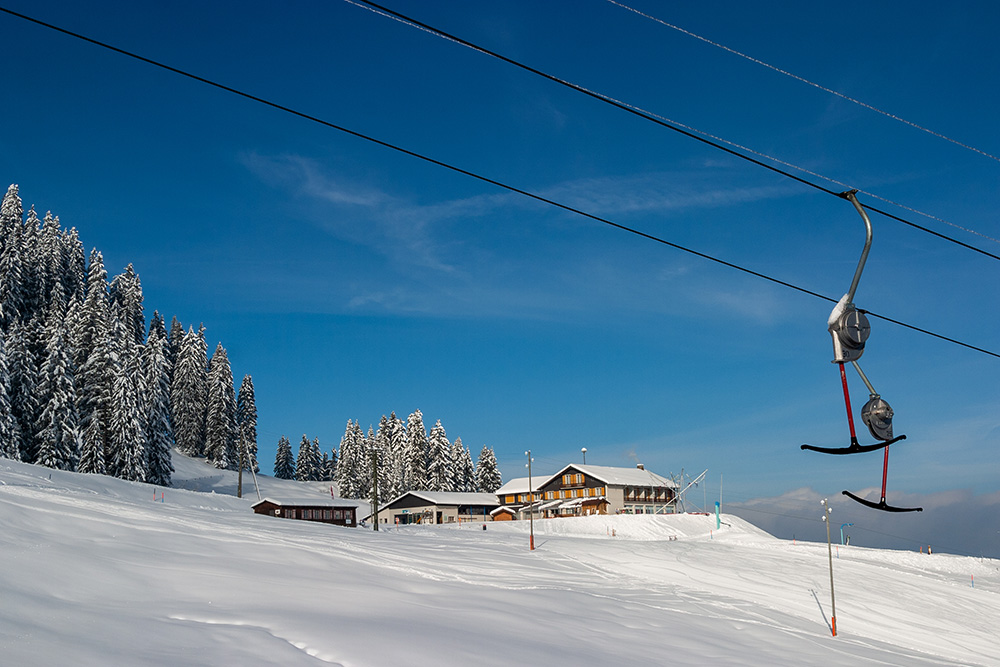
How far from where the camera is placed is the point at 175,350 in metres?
127

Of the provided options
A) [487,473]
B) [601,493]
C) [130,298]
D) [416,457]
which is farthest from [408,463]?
[130,298]

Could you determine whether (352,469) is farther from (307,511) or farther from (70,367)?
(70,367)

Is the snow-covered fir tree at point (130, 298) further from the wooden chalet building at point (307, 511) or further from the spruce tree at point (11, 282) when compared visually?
the wooden chalet building at point (307, 511)

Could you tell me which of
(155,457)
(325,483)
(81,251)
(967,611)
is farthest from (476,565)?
(325,483)

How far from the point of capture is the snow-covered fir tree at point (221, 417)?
352ft

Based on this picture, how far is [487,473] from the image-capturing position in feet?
397

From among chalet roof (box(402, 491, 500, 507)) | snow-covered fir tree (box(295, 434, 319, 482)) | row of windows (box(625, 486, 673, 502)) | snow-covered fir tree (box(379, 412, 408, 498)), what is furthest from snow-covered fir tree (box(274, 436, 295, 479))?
row of windows (box(625, 486, 673, 502))

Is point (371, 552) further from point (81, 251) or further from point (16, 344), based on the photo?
point (81, 251)

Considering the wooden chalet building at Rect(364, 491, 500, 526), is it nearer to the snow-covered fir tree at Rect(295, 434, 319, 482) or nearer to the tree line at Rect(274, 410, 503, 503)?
the tree line at Rect(274, 410, 503, 503)

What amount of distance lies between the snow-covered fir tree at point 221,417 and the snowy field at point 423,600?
48.7 m

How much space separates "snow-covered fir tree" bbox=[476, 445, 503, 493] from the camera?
120 m

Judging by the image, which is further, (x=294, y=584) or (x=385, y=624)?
(x=294, y=584)

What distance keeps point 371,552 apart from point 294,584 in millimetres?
14453

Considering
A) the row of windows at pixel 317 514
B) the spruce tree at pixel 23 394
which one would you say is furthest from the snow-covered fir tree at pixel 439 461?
the spruce tree at pixel 23 394
